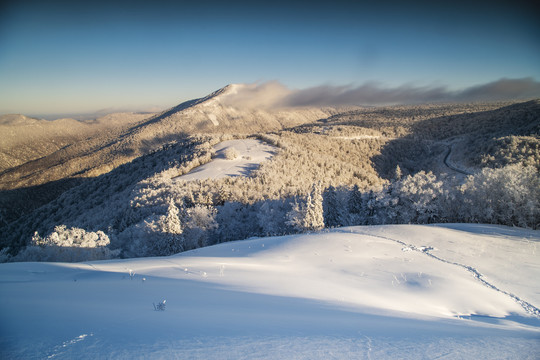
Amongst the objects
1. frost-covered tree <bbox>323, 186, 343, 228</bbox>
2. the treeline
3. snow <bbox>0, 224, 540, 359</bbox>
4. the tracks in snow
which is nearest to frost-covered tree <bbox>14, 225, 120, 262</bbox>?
the treeline

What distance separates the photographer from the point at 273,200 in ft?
113

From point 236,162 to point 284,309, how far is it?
48619mm

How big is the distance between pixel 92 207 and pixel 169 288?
193ft

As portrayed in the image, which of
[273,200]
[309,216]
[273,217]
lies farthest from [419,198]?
[273,200]

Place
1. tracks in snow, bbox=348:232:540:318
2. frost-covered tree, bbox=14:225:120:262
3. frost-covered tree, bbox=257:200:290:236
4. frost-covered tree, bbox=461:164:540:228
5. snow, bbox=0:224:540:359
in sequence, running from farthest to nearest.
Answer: frost-covered tree, bbox=257:200:290:236, frost-covered tree, bbox=461:164:540:228, frost-covered tree, bbox=14:225:120:262, tracks in snow, bbox=348:232:540:318, snow, bbox=0:224:540:359

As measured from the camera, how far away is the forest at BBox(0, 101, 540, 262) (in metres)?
22.5

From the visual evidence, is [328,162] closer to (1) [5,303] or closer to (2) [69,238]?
(2) [69,238]

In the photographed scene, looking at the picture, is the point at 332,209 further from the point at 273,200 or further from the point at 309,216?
the point at 309,216

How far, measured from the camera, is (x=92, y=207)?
52469mm

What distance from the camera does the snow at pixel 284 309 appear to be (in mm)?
2754

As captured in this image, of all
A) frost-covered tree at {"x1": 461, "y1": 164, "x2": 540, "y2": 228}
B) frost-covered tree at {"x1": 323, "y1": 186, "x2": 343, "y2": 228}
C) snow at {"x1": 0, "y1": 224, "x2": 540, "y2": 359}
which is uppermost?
snow at {"x1": 0, "y1": 224, "x2": 540, "y2": 359}

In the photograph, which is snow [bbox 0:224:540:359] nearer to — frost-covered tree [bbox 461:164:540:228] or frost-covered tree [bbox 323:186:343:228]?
frost-covered tree [bbox 461:164:540:228]

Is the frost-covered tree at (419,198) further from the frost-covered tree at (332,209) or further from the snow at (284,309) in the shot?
the snow at (284,309)

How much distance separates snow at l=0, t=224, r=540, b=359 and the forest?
50.1ft
